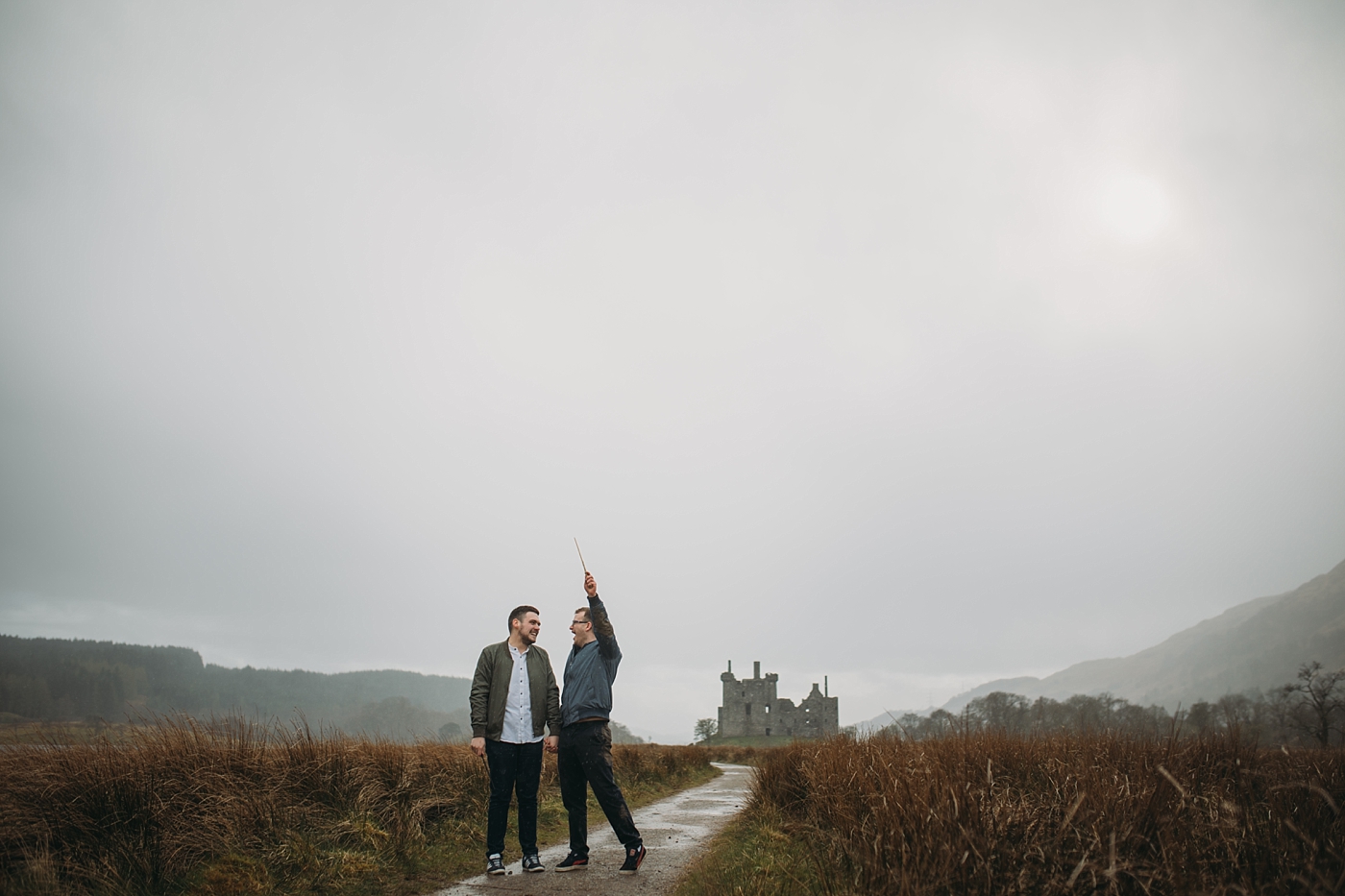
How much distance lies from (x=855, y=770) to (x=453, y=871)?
427 centimetres

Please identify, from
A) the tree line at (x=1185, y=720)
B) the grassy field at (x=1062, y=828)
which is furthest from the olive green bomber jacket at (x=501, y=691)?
the tree line at (x=1185, y=720)

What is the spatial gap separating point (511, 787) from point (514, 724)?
607mm

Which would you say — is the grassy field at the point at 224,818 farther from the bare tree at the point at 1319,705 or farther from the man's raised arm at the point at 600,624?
the bare tree at the point at 1319,705

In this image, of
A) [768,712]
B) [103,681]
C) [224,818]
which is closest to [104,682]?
[103,681]

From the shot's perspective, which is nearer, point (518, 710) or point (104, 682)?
point (518, 710)

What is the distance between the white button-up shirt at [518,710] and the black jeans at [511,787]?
97 millimetres

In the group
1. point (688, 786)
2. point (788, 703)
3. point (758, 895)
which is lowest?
point (788, 703)

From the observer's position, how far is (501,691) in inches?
264

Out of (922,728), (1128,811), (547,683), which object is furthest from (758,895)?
(922,728)

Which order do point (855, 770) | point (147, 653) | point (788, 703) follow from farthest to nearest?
point (147, 653) → point (788, 703) → point (855, 770)

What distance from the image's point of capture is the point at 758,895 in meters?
4.70

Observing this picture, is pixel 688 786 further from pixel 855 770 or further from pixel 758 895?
pixel 758 895

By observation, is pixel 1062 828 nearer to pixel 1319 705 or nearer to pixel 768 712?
pixel 1319 705

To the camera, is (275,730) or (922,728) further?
(922,728)
